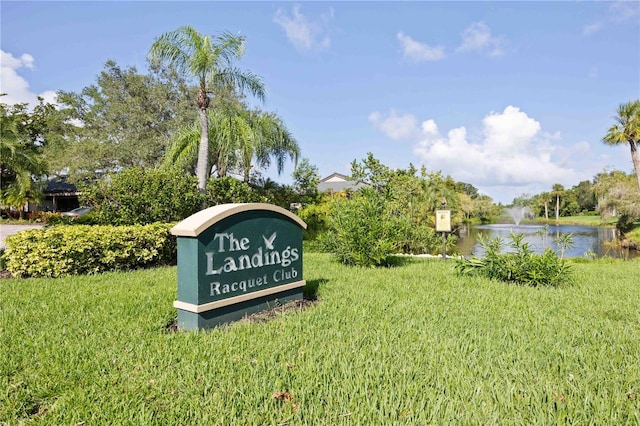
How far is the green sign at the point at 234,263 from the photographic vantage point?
3.71 m

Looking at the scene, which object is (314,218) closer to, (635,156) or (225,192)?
(225,192)

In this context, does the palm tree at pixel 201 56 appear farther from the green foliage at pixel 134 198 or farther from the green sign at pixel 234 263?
the green sign at pixel 234 263

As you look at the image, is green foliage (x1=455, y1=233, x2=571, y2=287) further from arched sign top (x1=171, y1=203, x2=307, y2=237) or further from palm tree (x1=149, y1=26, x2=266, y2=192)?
palm tree (x1=149, y1=26, x2=266, y2=192)

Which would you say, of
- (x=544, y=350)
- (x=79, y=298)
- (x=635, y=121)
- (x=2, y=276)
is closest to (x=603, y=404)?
(x=544, y=350)

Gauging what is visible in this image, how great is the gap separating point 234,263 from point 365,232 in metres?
3.77

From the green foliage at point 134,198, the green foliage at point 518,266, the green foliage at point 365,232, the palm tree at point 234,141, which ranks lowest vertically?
the green foliage at point 518,266

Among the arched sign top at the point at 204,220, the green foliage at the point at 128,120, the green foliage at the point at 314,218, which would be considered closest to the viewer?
the arched sign top at the point at 204,220

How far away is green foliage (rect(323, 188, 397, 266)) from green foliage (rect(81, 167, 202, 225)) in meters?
4.29

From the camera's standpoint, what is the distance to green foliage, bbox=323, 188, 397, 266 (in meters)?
7.25

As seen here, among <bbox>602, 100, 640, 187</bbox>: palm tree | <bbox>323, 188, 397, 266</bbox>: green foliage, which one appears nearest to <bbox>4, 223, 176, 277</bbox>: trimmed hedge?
<bbox>323, 188, 397, 266</bbox>: green foliage

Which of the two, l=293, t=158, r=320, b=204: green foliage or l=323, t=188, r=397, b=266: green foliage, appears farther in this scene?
l=293, t=158, r=320, b=204: green foliage

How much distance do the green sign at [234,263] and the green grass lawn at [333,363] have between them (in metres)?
0.33

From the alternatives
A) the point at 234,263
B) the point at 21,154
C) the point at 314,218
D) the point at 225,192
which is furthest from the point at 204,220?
the point at 21,154

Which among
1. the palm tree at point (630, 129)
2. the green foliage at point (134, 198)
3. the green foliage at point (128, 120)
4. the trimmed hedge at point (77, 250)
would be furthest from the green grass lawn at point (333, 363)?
the palm tree at point (630, 129)
